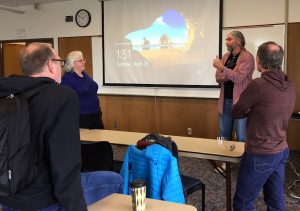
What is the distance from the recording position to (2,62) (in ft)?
23.7

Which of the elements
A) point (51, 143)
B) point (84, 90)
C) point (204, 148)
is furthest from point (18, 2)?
point (51, 143)

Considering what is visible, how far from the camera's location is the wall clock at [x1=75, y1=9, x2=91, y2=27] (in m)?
5.97

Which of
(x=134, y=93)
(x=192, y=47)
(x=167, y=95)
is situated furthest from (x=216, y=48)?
(x=134, y=93)

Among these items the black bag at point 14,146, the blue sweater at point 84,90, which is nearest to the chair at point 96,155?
the black bag at point 14,146

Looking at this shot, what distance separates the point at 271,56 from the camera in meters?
2.04

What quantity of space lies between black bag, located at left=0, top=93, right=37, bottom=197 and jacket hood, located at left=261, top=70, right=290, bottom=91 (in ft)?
4.65

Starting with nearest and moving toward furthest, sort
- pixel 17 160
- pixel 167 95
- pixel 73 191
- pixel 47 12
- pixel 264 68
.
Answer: pixel 17 160 < pixel 73 191 < pixel 264 68 < pixel 167 95 < pixel 47 12

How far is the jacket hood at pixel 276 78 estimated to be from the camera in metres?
2.02

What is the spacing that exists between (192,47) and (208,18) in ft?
1.61

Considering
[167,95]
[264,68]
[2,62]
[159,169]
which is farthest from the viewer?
[2,62]

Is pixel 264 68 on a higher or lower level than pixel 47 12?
lower

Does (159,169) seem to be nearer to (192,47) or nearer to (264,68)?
(264,68)

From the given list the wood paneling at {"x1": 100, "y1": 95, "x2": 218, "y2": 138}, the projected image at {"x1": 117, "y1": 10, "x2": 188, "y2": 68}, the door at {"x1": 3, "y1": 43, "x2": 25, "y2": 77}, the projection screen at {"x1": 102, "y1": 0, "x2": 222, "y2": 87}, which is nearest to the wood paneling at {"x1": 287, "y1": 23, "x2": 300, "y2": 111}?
the projection screen at {"x1": 102, "y1": 0, "x2": 222, "y2": 87}

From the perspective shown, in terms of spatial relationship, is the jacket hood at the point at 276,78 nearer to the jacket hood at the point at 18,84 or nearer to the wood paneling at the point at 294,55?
the jacket hood at the point at 18,84
